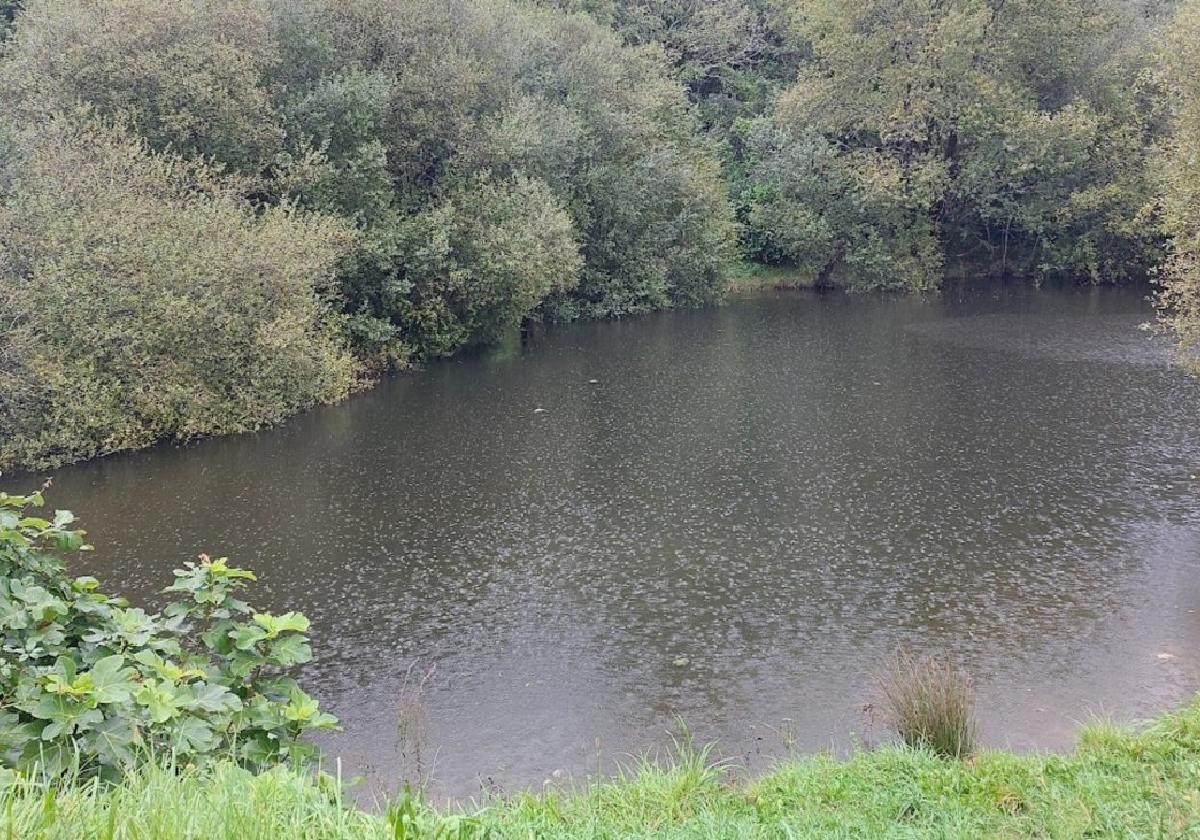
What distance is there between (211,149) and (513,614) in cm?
1700

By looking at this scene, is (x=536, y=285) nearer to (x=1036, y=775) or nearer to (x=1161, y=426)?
(x=1161, y=426)

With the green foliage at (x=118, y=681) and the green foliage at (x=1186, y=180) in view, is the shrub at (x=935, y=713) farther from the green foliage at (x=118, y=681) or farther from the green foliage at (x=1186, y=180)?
the green foliage at (x=1186, y=180)

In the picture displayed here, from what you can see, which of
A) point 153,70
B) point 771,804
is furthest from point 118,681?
point 153,70

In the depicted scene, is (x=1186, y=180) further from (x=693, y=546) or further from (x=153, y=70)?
(x=153, y=70)

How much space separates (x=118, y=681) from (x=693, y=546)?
944cm

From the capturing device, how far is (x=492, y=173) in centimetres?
2875

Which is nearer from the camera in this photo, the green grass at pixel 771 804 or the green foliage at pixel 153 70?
the green grass at pixel 771 804

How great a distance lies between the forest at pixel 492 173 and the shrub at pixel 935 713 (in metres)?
9.47

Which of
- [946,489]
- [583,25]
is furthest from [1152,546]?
[583,25]

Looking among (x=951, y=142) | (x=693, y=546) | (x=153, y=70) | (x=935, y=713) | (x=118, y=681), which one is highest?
(x=951, y=142)

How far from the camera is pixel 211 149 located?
77.1ft

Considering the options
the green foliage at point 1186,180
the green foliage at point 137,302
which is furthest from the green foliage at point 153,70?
the green foliage at point 1186,180

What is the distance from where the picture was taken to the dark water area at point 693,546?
9102mm

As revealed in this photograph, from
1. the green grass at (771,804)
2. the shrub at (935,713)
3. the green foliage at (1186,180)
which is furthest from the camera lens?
the green foliage at (1186,180)
